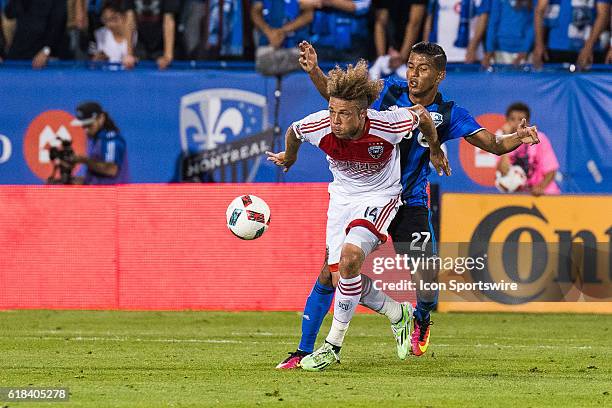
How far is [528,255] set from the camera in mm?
15164

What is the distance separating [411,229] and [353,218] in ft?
3.38

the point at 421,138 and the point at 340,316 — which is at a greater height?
the point at 421,138

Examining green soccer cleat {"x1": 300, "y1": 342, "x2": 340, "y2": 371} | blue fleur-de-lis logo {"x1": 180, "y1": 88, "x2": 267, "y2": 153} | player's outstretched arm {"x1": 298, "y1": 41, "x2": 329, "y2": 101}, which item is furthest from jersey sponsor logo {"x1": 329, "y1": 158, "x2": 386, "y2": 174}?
blue fleur-de-lis logo {"x1": 180, "y1": 88, "x2": 267, "y2": 153}

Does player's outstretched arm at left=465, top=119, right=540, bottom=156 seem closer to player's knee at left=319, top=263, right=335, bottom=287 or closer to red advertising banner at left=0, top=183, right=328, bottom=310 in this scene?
player's knee at left=319, top=263, right=335, bottom=287

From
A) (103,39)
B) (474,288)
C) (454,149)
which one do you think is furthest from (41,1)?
(474,288)

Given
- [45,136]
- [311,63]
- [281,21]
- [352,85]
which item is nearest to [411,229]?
[311,63]

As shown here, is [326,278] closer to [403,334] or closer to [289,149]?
[403,334]

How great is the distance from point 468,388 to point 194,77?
9.73 metres

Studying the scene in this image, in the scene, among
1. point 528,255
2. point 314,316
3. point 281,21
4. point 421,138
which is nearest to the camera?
point 314,316

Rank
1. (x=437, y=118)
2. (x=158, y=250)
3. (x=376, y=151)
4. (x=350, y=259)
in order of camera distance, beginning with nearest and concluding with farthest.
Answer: (x=350, y=259)
(x=376, y=151)
(x=437, y=118)
(x=158, y=250)

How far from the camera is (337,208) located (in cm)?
996

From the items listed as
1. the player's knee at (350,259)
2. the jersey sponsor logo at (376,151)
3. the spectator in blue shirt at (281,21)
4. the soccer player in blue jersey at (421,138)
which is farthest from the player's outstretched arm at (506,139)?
the spectator in blue shirt at (281,21)

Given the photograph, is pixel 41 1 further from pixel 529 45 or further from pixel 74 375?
pixel 74 375

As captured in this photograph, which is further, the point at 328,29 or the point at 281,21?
the point at 281,21
